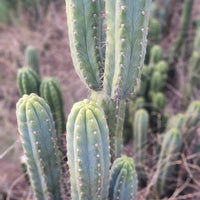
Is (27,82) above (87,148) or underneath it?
above

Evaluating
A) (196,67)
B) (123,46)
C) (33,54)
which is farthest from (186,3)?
(123,46)

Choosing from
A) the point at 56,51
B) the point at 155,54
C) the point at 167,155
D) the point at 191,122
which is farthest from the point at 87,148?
the point at 56,51

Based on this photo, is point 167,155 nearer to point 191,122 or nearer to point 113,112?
point 191,122

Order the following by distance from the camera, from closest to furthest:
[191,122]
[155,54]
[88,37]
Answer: [88,37], [191,122], [155,54]

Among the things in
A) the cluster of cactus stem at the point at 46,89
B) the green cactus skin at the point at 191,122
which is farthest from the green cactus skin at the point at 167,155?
the cluster of cactus stem at the point at 46,89

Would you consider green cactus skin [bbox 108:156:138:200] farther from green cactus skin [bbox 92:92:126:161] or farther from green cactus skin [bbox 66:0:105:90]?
green cactus skin [bbox 66:0:105:90]
